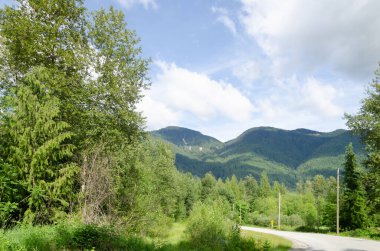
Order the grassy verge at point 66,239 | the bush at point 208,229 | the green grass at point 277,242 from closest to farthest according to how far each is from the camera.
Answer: the grassy verge at point 66,239
the bush at point 208,229
the green grass at point 277,242

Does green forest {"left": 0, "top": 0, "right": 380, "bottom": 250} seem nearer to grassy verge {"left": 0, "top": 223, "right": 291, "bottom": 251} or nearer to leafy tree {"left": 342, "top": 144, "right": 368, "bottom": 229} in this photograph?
grassy verge {"left": 0, "top": 223, "right": 291, "bottom": 251}

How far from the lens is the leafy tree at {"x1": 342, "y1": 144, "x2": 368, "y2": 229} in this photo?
39562mm

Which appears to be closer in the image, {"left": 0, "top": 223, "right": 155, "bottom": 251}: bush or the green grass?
{"left": 0, "top": 223, "right": 155, "bottom": 251}: bush

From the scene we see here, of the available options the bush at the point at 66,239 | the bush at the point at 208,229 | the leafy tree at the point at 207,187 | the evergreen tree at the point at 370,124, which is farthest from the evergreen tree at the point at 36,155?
the leafy tree at the point at 207,187

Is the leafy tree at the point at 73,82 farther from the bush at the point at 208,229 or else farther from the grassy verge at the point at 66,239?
the bush at the point at 208,229

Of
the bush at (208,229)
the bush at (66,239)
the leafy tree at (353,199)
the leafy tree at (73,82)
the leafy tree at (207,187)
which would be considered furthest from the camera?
the leafy tree at (207,187)

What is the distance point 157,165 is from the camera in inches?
1778

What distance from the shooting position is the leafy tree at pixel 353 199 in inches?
1558

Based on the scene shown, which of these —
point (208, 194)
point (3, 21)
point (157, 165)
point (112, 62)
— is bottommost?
point (208, 194)

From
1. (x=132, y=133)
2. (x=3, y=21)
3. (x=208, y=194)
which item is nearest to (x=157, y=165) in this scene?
(x=132, y=133)

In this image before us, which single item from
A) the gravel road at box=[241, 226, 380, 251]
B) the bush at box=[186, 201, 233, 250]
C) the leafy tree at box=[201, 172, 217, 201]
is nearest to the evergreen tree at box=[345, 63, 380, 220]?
the gravel road at box=[241, 226, 380, 251]

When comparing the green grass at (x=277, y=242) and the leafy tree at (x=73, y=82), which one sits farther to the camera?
the green grass at (x=277, y=242)

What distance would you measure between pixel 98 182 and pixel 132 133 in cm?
344

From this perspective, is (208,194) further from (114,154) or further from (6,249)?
(6,249)
